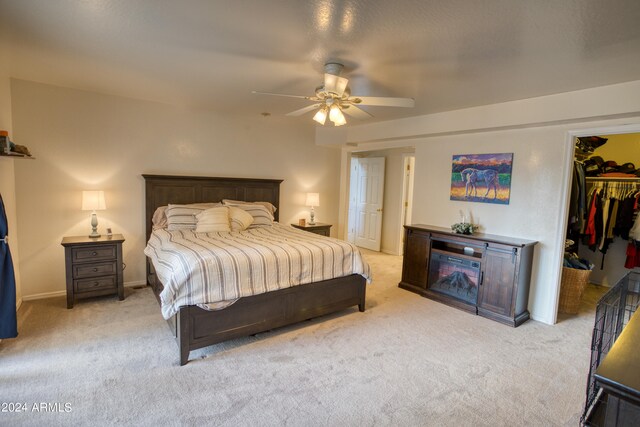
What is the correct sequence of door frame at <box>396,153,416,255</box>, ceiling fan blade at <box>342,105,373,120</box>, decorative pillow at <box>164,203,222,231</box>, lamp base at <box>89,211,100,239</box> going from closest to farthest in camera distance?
ceiling fan blade at <box>342,105,373,120</box> → lamp base at <box>89,211,100,239</box> → decorative pillow at <box>164,203,222,231</box> → door frame at <box>396,153,416,255</box>

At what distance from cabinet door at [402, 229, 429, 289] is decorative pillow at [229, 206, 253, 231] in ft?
7.08

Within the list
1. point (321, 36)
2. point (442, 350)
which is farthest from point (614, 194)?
point (321, 36)

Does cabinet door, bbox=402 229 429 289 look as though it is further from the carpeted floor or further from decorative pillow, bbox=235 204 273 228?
decorative pillow, bbox=235 204 273 228

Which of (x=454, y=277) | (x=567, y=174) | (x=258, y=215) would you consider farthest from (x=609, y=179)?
(x=258, y=215)

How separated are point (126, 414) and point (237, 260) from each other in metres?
1.25

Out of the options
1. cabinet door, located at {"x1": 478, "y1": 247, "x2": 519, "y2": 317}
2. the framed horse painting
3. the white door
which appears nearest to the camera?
cabinet door, located at {"x1": 478, "y1": 247, "x2": 519, "y2": 317}

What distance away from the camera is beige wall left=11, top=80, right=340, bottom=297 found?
3670 millimetres

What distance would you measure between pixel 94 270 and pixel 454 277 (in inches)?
164

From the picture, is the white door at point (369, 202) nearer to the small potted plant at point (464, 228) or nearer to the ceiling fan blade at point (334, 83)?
the small potted plant at point (464, 228)

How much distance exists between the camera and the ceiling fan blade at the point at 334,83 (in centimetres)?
257

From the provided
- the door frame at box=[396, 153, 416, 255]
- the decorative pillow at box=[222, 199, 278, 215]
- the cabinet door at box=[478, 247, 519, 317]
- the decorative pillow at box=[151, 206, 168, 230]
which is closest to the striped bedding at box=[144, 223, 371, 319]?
the decorative pillow at box=[151, 206, 168, 230]

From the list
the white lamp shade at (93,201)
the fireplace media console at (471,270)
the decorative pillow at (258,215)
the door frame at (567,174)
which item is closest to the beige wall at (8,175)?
the white lamp shade at (93,201)

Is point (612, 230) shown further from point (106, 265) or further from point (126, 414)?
point (106, 265)

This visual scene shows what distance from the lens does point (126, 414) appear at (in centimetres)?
201
